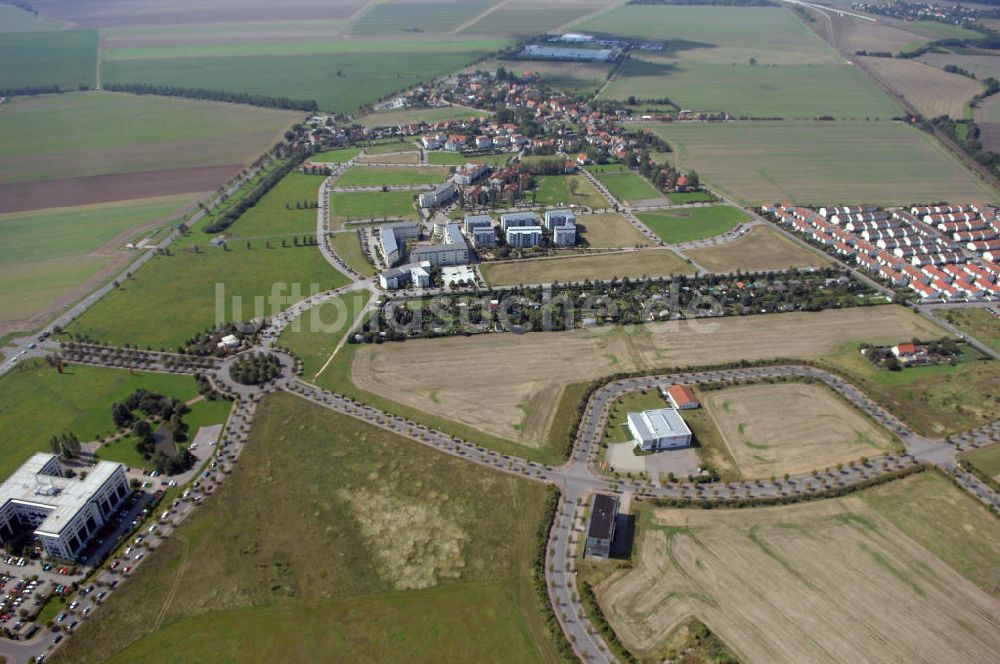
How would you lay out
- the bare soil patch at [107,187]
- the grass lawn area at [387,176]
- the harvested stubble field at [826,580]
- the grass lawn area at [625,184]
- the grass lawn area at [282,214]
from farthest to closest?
the grass lawn area at [387,176] → the grass lawn area at [625,184] → the bare soil patch at [107,187] → the grass lawn area at [282,214] → the harvested stubble field at [826,580]

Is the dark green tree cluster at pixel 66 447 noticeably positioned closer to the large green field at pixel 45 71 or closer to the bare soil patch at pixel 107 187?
the bare soil patch at pixel 107 187

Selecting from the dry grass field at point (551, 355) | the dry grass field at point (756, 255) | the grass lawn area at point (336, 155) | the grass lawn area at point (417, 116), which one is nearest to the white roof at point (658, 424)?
the dry grass field at point (551, 355)

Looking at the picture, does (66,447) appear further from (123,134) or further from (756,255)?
(123,134)

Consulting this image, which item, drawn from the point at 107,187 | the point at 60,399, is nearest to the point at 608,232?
the point at 60,399

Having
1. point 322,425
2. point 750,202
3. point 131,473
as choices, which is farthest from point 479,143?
point 131,473

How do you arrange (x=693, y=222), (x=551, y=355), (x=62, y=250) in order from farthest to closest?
(x=693, y=222), (x=62, y=250), (x=551, y=355)

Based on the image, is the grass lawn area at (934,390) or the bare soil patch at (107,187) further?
the bare soil patch at (107,187)
